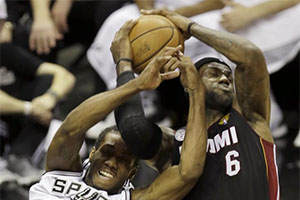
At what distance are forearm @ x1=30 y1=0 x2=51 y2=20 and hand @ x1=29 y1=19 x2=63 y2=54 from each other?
0.07ft

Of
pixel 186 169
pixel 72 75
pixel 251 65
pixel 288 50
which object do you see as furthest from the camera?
pixel 72 75

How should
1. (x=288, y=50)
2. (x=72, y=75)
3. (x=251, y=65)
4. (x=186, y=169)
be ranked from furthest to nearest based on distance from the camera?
(x=72, y=75) < (x=288, y=50) < (x=251, y=65) < (x=186, y=169)

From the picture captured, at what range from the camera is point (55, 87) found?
3395mm

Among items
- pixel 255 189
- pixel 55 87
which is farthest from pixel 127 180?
pixel 55 87

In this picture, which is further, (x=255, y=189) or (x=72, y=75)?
(x=72, y=75)

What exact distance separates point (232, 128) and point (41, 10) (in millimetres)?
1731

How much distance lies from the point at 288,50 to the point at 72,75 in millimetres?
1121

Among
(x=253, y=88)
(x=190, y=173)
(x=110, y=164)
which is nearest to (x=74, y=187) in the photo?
(x=110, y=164)

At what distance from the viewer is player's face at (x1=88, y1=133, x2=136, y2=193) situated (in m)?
2.12

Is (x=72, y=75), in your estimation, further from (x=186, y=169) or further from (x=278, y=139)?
(x=186, y=169)

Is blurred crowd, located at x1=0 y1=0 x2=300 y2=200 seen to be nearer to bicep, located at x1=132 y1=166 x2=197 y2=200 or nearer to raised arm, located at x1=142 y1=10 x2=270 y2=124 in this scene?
raised arm, located at x1=142 y1=10 x2=270 y2=124

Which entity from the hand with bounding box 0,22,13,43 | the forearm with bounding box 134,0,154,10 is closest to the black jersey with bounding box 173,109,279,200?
the forearm with bounding box 134,0,154,10

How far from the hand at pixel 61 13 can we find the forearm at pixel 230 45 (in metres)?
1.51

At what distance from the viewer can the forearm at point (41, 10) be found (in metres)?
3.54
